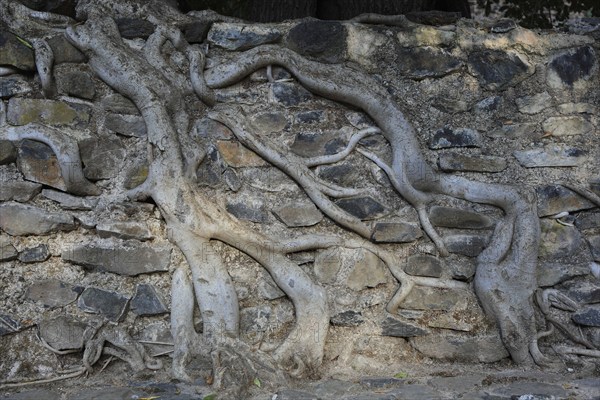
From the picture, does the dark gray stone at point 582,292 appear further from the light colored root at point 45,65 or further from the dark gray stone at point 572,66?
the light colored root at point 45,65

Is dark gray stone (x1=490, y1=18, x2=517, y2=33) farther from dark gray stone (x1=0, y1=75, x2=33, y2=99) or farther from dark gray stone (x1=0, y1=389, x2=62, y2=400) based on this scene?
dark gray stone (x1=0, y1=389, x2=62, y2=400)

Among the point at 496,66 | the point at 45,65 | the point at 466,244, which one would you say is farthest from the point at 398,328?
the point at 45,65

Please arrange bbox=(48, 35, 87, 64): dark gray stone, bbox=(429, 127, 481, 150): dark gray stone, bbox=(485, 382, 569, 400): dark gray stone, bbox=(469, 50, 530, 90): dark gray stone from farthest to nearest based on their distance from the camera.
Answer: bbox=(469, 50, 530, 90): dark gray stone < bbox=(429, 127, 481, 150): dark gray stone < bbox=(48, 35, 87, 64): dark gray stone < bbox=(485, 382, 569, 400): dark gray stone

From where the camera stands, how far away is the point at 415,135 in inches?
157

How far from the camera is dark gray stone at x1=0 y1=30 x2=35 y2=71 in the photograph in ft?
12.6

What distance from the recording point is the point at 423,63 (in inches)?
162

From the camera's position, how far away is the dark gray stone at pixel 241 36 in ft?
13.4

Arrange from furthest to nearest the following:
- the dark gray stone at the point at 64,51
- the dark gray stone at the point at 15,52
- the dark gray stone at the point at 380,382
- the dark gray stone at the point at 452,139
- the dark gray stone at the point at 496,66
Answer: the dark gray stone at the point at 496,66, the dark gray stone at the point at 452,139, the dark gray stone at the point at 64,51, the dark gray stone at the point at 15,52, the dark gray stone at the point at 380,382

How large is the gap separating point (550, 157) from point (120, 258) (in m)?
2.39

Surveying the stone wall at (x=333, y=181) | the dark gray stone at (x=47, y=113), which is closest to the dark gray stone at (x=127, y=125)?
the stone wall at (x=333, y=181)

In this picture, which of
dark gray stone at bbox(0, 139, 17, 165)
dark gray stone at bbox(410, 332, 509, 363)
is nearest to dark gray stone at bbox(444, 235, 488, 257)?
dark gray stone at bbox(410, 332, 509, 363)

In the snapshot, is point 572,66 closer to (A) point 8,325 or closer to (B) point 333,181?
(B) point 333,181

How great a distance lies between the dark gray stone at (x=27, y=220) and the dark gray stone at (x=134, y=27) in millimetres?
1098

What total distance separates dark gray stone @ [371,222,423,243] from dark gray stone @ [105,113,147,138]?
135 cm
